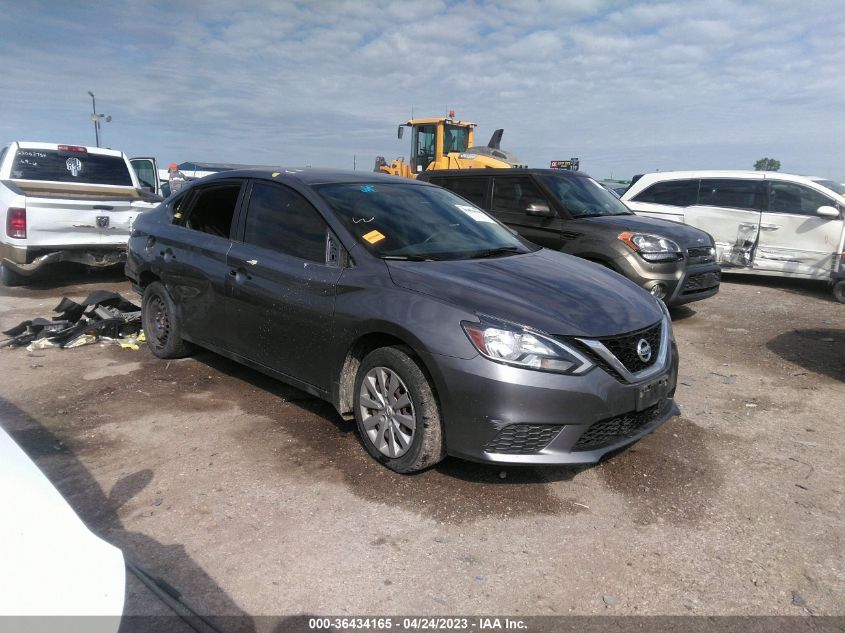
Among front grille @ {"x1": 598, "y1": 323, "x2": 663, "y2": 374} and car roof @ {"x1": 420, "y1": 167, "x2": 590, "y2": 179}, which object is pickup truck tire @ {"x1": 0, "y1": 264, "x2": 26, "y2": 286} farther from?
front grille @ {"x1": 598, "y1": 323, "x2": 663, "y2": 374}

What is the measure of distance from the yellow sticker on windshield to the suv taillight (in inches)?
244

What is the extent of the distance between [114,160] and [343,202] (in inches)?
301

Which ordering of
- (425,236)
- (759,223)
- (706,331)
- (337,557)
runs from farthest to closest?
(759,223) → (706,331) → (425,236) → (337,557)

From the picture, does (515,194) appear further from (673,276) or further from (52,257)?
(52,257)

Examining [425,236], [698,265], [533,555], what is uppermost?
[425,236]

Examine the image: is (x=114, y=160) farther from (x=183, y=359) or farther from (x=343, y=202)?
(x=343, y=202)

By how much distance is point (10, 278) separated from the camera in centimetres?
927

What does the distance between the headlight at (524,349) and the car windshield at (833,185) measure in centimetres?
883

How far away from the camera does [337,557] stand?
2859 millimetres

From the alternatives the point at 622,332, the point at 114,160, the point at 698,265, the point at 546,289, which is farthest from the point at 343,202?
the point at 114,160

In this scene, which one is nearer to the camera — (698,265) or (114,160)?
(698,265)

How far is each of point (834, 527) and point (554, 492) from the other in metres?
1.40

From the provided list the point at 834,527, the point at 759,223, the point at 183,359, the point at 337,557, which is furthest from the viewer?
the point at 759,223

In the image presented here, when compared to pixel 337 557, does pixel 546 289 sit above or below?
above
